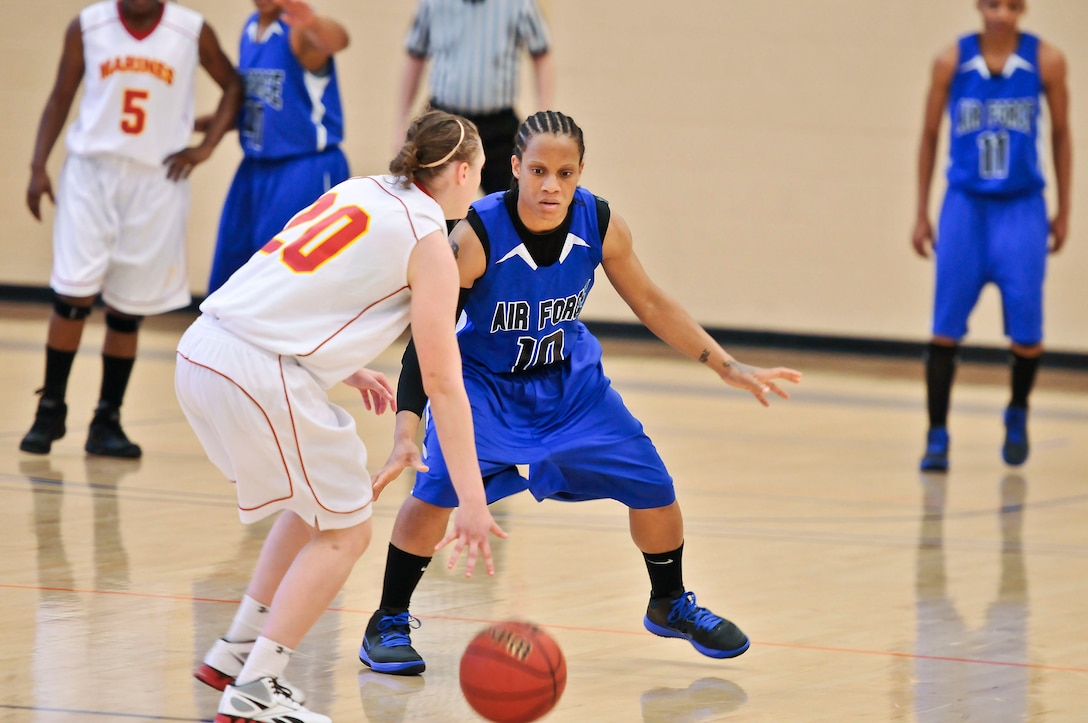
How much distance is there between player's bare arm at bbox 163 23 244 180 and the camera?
6262 mm

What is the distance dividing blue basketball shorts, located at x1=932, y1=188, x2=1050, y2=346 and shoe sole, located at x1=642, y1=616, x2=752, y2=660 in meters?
3.37

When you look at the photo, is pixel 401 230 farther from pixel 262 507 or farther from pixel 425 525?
pixel 425 525

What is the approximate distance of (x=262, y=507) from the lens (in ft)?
10.6

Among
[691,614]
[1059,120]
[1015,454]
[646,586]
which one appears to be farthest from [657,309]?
[1059,120]

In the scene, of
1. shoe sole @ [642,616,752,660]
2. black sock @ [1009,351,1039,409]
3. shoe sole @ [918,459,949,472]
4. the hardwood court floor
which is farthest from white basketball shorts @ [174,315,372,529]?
black sock @ [1009,351,1039,409]

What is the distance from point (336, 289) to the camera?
10.3 ft

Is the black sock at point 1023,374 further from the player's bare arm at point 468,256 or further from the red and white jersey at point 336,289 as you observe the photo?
the red and white jersey at point 336,289

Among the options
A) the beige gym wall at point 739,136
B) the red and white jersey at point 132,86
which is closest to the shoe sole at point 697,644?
the red and white jersey at point 132,86

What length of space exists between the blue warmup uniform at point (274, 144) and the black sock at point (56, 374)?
69 centimetres

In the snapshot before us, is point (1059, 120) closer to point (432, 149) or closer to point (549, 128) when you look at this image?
point (549, 128)

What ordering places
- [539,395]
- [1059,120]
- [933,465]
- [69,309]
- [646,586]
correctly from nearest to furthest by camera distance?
[539,395]
[646,586]
[69,309]
[933,465]
[1059,120]

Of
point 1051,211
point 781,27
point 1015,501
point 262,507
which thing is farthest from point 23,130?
point 262,507

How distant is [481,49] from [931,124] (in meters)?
2.15

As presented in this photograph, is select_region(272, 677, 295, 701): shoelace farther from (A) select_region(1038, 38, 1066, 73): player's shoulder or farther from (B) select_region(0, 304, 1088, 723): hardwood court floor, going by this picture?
(A) select_region(1038, 38, 1066, 73): player's shoulder
